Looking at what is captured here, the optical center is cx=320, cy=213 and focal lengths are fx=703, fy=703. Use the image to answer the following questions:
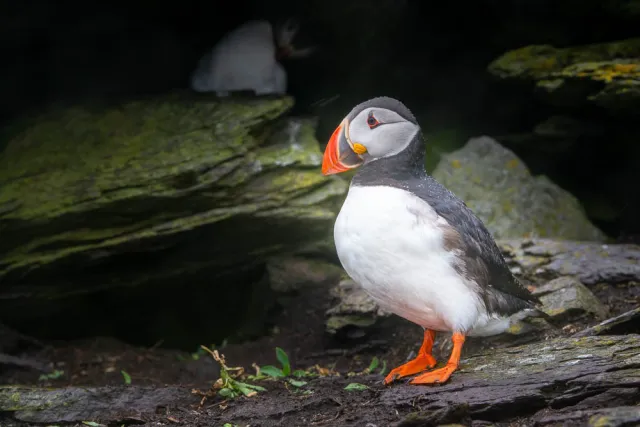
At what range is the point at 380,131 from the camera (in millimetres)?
3877

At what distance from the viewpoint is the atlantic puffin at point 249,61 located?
693cm

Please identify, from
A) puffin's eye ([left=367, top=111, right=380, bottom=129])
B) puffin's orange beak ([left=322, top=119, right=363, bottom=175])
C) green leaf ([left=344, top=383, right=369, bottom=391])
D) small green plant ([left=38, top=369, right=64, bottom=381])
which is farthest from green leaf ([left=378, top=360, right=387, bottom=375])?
small green plant ([left=38, top=369, right=64, bottom=381])

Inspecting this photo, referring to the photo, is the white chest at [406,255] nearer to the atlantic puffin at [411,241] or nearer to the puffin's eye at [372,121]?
the atlantic puffin at [411,241]

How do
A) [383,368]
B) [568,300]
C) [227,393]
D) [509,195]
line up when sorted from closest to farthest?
[227,393] < [568,300] < [383,368] < [509,195]

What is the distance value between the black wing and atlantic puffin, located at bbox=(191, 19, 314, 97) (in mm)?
3290

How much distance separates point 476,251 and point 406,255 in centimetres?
46

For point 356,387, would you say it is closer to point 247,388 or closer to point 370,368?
point 247,388

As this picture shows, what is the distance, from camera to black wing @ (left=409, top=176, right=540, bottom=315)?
12.3 ft

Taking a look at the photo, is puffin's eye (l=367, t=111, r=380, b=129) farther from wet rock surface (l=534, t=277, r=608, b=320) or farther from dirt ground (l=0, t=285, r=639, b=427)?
wet rock surface (l=534, t=277, r=608, b=320)

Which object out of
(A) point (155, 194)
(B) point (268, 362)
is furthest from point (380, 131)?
(B) point (268, 362)

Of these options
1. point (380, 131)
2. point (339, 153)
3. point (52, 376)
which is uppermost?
point (380, 131)

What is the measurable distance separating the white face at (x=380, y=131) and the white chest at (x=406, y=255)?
0.29 meters

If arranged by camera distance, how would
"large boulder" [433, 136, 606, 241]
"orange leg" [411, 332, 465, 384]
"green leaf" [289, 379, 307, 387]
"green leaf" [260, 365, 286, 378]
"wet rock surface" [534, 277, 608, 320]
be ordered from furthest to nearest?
"large boulder" [433, 136, 606, 241] < "green leaf" [260, 365, 286, 378] < "wet rock surface" [534, 277, 608, 320] < "green leaf" [289, 379, 307, 387] < "orange leg" [411, 332, 465, 384]

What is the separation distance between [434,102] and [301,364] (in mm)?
3397
